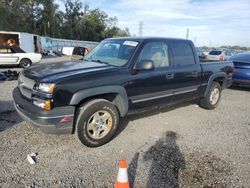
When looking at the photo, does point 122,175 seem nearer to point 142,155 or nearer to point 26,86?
point 142,155

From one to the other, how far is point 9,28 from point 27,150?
41807 millimetres

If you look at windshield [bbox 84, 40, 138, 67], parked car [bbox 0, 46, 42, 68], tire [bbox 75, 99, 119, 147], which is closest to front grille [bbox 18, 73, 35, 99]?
A: tire [bbox 75, 99, 119, 147]

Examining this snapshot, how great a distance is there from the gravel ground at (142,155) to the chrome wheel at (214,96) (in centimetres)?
93

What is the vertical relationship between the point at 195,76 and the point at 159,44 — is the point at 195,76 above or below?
below

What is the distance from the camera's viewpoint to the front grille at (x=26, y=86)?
391 centimetres

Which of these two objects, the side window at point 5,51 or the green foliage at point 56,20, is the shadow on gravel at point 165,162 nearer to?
A: the side window at point 5,51

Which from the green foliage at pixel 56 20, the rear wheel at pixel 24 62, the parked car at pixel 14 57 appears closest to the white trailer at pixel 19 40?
the parked car at pixel 14 57

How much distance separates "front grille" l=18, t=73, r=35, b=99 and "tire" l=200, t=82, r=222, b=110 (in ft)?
14.5

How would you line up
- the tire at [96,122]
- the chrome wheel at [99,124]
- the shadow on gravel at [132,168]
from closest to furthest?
1. the shadow on gravel at [132,168]
2. the tire at [96,122]
3. the chrome wheel at [99,124]

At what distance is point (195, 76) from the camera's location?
570 cm

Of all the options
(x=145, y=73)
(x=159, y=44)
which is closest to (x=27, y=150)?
(x=145, y=73)

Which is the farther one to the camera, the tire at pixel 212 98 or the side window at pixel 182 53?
the tire at pixel 212 98

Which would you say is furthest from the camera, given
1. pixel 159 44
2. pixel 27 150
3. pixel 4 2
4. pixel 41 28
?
pixel 41 28

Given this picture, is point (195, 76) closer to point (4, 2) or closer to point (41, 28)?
point (4, 2)
